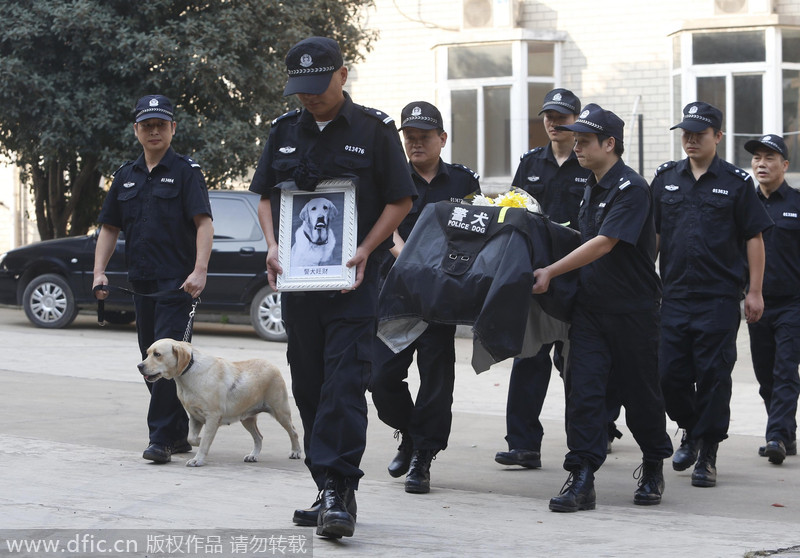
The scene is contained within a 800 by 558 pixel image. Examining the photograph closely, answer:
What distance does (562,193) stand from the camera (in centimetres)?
726

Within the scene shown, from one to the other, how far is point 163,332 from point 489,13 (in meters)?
14.9

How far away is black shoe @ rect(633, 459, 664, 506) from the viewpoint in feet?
19.7

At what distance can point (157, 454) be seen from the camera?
22.0ft

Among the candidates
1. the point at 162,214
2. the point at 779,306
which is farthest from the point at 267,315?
the point at 779,306

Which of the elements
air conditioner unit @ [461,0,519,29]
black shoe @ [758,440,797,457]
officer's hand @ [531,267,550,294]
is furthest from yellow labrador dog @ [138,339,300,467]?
air conditioner unit @ [461,0,519,29]

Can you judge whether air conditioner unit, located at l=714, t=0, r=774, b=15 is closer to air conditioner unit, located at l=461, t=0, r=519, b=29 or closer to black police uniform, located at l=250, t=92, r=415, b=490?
air conditioner unit, located at l=461, t=0, r=519, b=29

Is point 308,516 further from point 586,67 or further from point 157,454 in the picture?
point 586,67

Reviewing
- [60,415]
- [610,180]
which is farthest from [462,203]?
[60,415]

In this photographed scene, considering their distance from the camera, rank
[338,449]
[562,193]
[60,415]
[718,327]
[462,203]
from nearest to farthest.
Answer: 1. [338,449]
2. [462,203]
3. [718,327]
4. [562,193]
5. [60,415]

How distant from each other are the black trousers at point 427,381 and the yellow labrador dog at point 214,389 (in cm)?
96

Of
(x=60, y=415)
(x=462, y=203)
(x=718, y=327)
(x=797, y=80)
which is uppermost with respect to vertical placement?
(x=797, y=80)

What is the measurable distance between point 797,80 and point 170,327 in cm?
1522

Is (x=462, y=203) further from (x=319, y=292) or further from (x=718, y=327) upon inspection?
(x=718, y=327)

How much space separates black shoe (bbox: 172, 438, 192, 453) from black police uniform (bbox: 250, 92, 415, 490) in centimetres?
201
